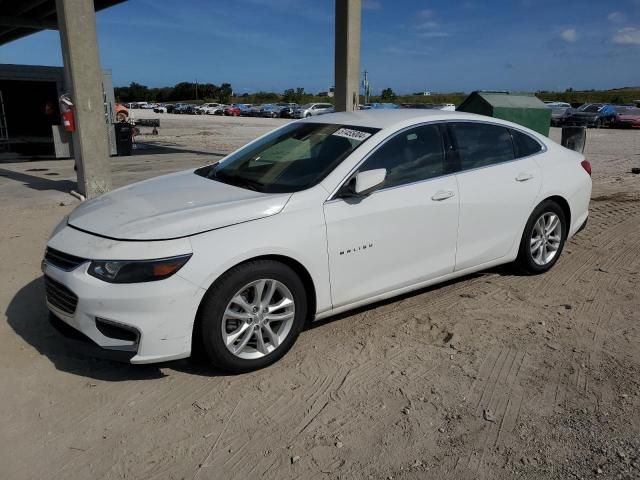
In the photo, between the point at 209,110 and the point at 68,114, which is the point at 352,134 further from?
the point at 209,110

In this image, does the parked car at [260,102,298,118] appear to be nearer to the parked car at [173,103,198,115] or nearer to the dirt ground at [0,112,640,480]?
the parked car at [173,103,198,115]

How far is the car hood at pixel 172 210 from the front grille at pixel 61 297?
1.23 feet

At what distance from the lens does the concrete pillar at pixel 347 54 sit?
984 centimetres

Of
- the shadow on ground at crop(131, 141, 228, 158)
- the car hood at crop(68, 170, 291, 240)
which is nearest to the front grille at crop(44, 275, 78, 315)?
the car hood at crop(68, 170, 291, 240)

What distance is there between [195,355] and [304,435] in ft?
3.13

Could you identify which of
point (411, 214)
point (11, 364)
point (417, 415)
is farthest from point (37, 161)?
point (417, 415)

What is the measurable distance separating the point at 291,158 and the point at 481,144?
1636 millimetres

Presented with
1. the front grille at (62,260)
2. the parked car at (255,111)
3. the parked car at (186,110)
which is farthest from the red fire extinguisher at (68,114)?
the parked car at (186,110)

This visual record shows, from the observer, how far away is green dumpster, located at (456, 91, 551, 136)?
7859mm

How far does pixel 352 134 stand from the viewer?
13.1 feet

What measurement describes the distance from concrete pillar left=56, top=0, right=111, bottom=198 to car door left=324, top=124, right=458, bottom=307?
6121 mm

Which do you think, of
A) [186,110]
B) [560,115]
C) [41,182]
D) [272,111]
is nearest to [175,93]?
[186,110]

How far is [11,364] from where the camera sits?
3445 millimetres

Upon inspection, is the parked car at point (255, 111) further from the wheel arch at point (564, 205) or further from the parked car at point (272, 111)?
the wheel arch at point (564, 205)
